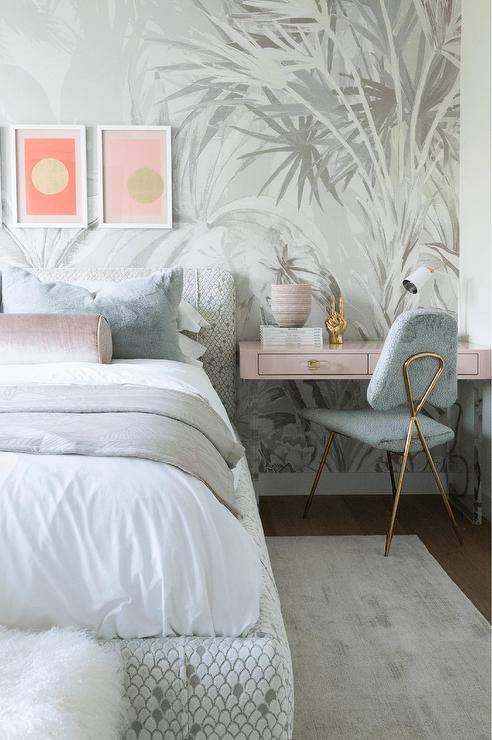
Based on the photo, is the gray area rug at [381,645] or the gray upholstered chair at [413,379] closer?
the gray area rug at [381,645]

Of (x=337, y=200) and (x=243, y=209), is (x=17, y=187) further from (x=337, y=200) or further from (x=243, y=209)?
(x=337, y=200)

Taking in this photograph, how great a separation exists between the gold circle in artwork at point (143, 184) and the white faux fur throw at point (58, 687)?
104 inches

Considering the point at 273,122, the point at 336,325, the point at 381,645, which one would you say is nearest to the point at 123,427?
the point at 381,645

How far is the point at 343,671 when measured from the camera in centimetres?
202

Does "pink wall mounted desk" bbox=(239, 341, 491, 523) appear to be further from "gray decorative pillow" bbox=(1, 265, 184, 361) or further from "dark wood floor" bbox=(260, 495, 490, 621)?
Answer: "gray decorative pillow" bbox=(1, 265, 184, 361)

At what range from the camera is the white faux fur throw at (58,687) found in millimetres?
1093

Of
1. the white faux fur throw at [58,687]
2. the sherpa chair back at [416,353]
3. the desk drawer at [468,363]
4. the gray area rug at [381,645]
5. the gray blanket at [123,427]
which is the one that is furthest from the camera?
the desk drawer at [468,363]

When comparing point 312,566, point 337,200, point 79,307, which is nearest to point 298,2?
point 337,200

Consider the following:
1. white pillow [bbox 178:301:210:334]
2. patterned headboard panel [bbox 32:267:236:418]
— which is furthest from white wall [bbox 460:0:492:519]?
white pillow [bbox 178:301:210:334]

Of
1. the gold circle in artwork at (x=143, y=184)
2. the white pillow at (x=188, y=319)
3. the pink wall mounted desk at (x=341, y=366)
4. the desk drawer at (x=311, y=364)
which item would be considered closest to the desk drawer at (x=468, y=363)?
the pink wall mounted desk at (x=341, y=366)

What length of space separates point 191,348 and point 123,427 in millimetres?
1771

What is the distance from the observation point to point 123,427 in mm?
1690

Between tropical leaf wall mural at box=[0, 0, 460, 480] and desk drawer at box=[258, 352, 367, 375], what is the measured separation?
17.3 inches

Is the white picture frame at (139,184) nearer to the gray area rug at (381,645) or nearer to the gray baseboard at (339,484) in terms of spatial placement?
the gray baseboard at (339,484)
